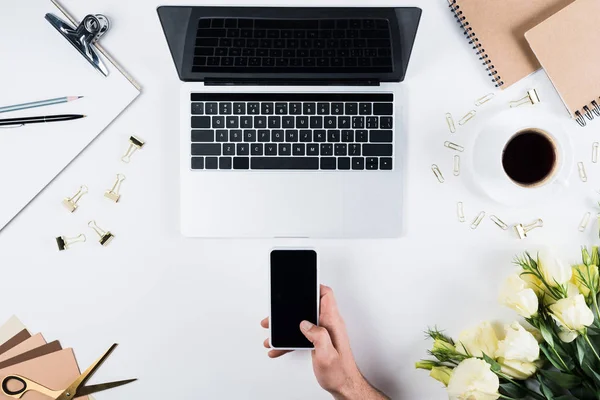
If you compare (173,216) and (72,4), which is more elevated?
(72,4)

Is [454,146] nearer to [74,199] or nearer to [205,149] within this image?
[205,149]

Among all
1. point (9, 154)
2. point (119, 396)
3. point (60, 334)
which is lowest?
point (119, 396)

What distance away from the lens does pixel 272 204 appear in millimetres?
824

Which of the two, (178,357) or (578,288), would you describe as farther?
(178,357)

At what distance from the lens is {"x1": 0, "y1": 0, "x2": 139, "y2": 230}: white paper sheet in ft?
2.70

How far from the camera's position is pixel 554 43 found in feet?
2.65

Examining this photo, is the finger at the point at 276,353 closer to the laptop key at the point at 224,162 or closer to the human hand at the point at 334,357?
the human hand at the point at 334,357

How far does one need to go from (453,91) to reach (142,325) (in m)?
0.70

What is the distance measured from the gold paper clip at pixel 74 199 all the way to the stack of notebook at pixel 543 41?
2.39 ft

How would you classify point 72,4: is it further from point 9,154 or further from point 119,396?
point 119,396

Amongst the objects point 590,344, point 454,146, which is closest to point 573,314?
point 590,344

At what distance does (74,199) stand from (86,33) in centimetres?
29

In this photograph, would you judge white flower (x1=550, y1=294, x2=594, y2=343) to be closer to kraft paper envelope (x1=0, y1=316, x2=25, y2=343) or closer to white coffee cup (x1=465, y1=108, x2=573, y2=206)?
white coffee cup (x1=465, y1=108, x2=573, y2=206)

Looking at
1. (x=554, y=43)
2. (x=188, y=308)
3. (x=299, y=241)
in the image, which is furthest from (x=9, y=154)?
(x=554, y=43)
